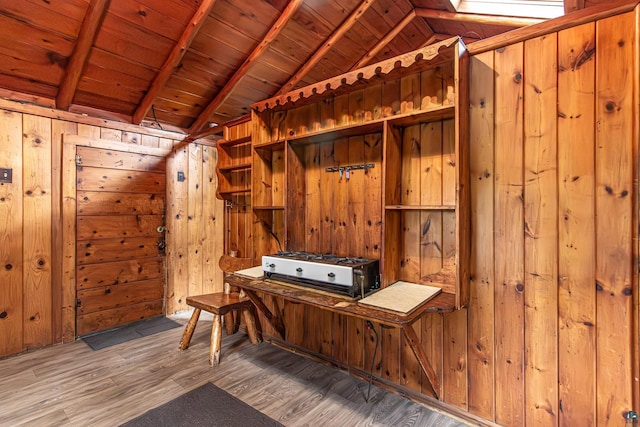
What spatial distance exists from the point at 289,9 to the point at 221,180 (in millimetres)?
1698

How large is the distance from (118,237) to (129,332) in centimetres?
99

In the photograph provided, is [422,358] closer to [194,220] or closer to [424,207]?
[424,207]

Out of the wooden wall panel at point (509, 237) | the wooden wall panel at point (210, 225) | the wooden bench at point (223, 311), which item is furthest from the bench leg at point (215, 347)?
the wooden wall panel at point (509, 237)

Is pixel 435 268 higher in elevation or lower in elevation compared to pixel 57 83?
lower

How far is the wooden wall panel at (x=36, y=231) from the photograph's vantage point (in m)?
2.64

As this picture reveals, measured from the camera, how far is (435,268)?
1.90 meters

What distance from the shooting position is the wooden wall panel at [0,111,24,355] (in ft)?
8.28

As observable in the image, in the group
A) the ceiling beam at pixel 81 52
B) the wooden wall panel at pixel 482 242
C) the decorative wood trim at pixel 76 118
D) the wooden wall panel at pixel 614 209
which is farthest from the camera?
the decorative wood trim at pixel 76 118

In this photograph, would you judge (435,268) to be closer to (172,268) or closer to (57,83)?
(172,268)

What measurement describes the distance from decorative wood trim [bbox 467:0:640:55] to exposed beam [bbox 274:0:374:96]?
131 centimetres

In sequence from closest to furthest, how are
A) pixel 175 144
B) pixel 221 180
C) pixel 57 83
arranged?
pixel 57 83
pixel 221 180
pixel 175 144

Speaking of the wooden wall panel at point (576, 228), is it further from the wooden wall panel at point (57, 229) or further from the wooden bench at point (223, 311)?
the wooden wall panel at point (57, 229)

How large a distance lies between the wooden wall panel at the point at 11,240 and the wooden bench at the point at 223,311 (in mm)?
1375

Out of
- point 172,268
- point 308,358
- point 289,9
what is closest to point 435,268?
point 308,358
